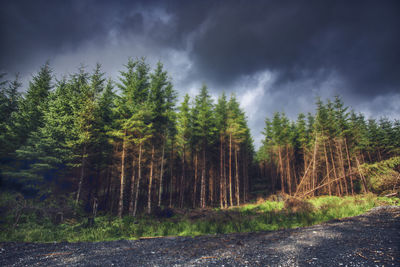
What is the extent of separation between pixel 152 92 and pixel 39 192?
1369 centimetres

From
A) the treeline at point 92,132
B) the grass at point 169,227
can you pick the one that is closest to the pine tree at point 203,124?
the treeline at point 92,132

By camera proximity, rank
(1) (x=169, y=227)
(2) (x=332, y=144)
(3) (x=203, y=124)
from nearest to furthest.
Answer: (1) (x=169, y=227), (3) (x=203, y=124), (2) (x=332, y=144)

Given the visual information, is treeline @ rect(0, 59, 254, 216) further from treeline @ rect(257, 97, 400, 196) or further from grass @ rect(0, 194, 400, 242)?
treeline @ rect(257, 97, 400, 196)

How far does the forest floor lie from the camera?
13.4 ft

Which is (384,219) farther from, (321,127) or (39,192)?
(39,192)

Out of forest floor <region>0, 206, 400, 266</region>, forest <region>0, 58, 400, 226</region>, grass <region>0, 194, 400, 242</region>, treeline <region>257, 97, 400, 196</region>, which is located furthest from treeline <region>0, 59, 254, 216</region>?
treeline <region>257, 97, 400, 196</region>

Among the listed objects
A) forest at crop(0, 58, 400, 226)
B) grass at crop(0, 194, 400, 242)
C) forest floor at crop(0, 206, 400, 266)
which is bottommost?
grass at crop(0, 194, 400, 242)

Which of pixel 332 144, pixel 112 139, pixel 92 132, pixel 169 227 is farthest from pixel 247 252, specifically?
pixel 332 144

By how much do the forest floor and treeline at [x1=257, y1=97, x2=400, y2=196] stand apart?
58.0ft

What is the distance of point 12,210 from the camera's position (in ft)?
33.5

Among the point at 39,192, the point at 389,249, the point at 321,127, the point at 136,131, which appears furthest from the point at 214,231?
the point at 321,127

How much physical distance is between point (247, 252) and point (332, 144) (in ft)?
94.8

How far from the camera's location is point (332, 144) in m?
25.8

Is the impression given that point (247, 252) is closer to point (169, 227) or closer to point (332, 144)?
point (169, 227)
